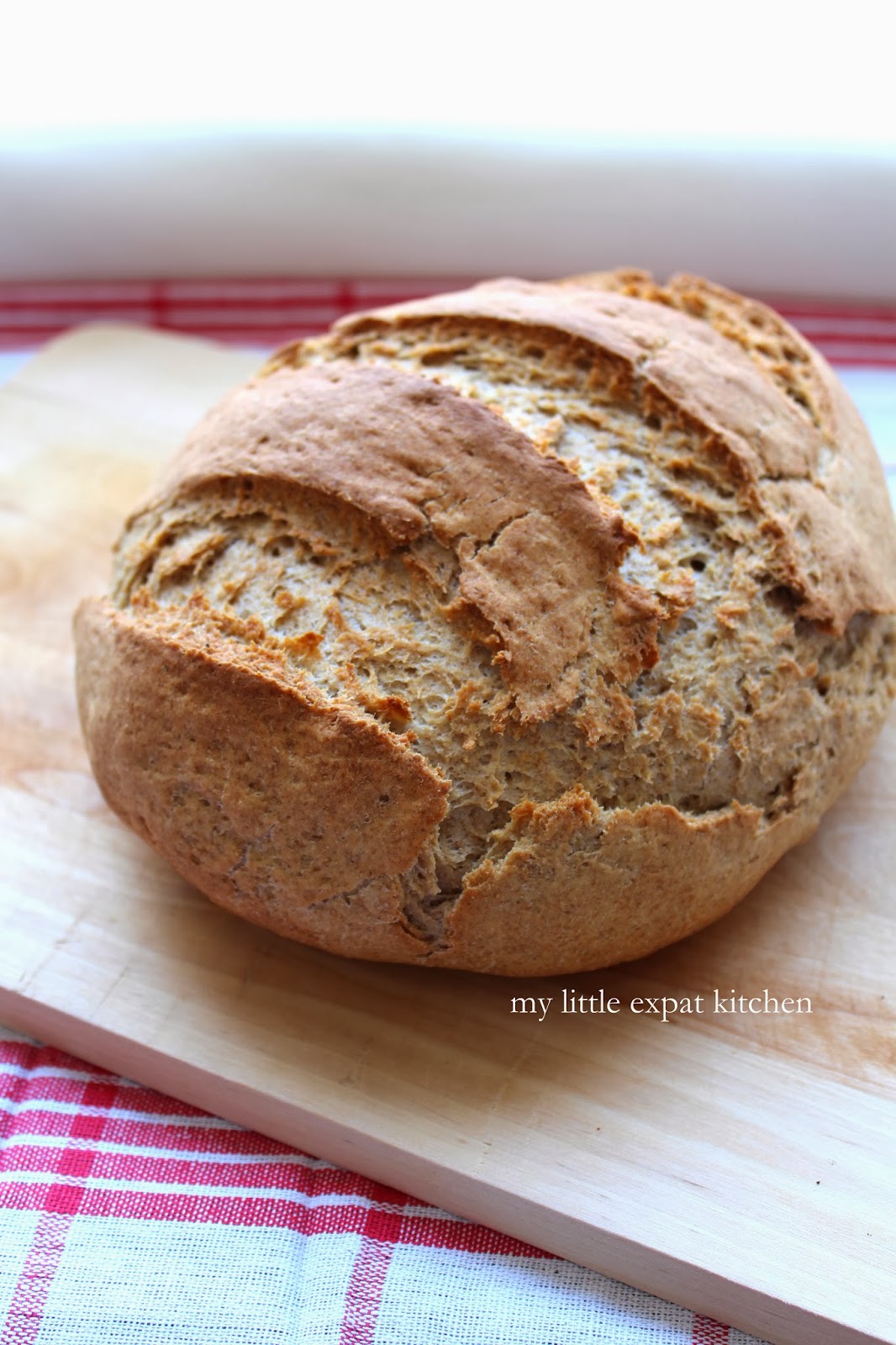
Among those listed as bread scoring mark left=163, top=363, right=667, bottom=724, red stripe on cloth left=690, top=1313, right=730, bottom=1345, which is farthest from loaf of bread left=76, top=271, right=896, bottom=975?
red stripe on cloth left=690, top=1313, right=730, bottom=1345

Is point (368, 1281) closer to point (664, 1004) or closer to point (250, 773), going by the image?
point (664, 1004)

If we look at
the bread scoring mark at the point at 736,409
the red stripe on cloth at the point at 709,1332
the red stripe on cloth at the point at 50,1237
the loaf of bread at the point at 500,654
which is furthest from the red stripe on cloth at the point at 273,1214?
the bread scoring mark at the point at 736,409

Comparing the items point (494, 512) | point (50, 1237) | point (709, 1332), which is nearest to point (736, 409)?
point (494, 512)

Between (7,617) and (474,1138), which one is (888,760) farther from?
(7,617)

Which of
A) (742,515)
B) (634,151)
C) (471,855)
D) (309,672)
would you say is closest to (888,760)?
(742,515)

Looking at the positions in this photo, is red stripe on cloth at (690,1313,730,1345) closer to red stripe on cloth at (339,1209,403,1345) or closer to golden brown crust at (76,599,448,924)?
red stripe on cloth at (339,1209,403,1345)

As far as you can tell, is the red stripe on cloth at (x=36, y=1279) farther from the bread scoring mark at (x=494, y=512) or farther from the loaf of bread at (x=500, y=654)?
the bread scoring mark at (x=494, y=512)
